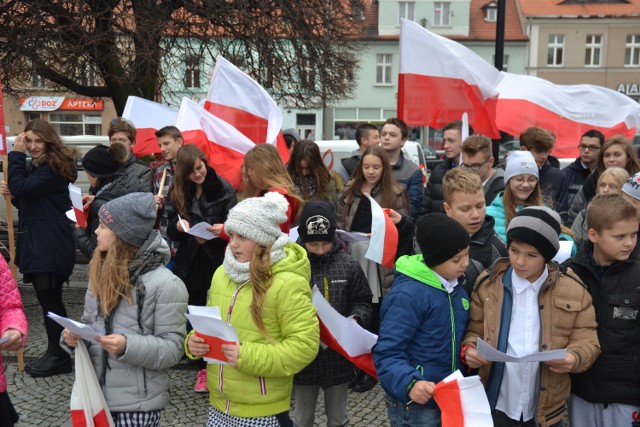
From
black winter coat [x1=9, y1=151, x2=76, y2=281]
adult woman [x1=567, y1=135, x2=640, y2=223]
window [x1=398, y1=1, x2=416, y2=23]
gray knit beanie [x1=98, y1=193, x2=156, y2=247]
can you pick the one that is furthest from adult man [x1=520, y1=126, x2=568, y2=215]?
window [x1=398, y1=1, x2=416, y2=23]

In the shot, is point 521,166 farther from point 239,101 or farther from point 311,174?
point 239,101

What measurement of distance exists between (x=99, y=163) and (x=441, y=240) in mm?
2956

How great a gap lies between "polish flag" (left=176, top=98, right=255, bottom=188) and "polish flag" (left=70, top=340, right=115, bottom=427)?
124 inches

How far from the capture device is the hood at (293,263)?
9.17ft

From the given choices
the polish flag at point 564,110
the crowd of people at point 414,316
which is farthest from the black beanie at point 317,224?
the polish flag at point 564,110

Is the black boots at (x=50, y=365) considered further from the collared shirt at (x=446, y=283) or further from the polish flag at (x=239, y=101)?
the collared shirt at (x=446, y=283)

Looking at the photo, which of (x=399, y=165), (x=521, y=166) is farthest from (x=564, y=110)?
(x=521, y=166)

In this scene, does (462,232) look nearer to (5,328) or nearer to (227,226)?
(227,226)

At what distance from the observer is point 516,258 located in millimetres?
2633

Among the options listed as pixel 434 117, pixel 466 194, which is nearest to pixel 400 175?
pixel 434 117

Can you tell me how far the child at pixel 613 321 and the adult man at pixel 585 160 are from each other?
325cm

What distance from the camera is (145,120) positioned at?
273 inches

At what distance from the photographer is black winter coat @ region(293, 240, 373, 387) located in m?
3.34

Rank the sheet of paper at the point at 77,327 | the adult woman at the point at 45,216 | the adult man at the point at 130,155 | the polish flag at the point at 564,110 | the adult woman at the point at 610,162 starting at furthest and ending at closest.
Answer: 1. the polish flag at the point at 564,110
2. the adult man at the point at 130,155
3. the adult woman at the point at 610,162
4. the adult woman at the point at 45,216
5. the sheet of paper at the point at 77,327
